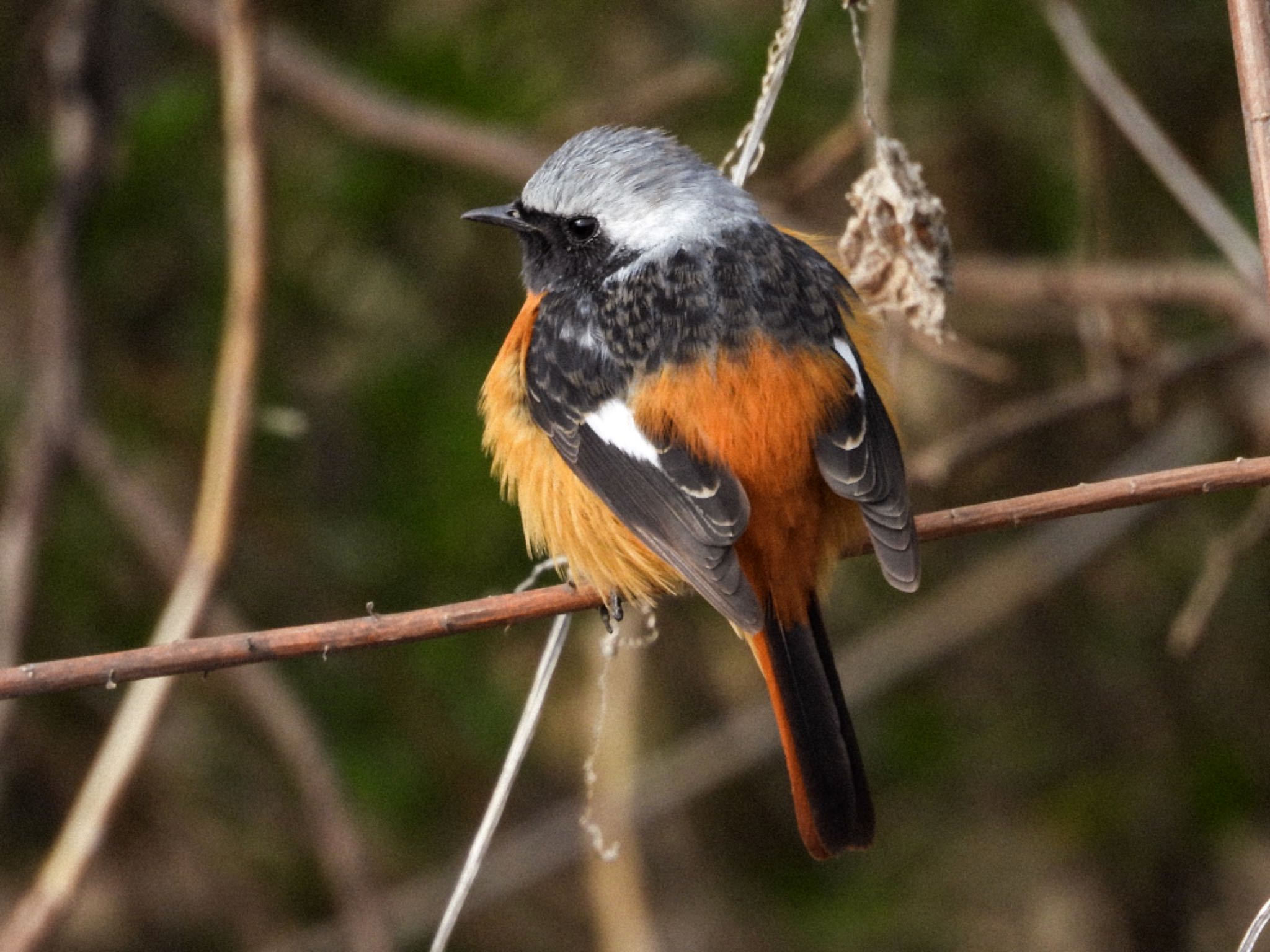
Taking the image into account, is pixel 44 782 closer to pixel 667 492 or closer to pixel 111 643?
pixel 111 643

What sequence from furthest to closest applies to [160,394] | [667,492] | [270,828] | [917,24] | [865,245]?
A: [270,828] < [160,394] < [917,24] < [865,245] < [667,492]

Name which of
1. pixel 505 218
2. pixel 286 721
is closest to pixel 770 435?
pixel 505 218

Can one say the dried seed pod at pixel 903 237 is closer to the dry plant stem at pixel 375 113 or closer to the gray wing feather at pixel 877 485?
the gray wing feather at pixel 877 485

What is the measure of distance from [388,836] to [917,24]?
3.29 meters

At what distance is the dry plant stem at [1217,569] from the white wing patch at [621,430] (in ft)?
5.06

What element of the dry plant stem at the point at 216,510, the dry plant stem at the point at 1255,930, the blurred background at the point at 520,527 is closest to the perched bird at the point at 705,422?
the dry plant stem at the point at 216,510

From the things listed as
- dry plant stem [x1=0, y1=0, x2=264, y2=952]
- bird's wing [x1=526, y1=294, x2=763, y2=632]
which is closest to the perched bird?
bird's wing [x1=526, y1=294, x2=763, y2=632]

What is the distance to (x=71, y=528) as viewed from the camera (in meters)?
4.93

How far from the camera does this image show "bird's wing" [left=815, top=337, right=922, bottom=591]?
2756mm

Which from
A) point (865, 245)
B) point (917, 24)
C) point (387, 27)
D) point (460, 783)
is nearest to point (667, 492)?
point (865, 245)

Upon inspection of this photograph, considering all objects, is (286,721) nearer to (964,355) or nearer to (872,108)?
(964,355)

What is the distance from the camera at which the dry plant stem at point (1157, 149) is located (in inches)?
132

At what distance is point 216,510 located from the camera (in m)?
3.36

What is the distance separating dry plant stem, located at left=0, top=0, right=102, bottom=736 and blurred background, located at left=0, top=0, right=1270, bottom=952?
0.02 m
